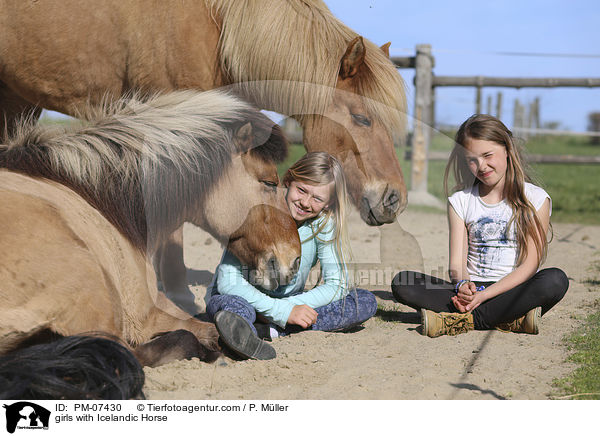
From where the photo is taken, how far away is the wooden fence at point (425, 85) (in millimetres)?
8820

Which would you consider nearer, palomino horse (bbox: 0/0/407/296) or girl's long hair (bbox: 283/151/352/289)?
girl's long hair (bbox: 283/151/352/289)

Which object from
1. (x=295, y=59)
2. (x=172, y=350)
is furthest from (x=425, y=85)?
(x=172, y=350)

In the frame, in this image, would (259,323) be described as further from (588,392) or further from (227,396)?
(588,392)

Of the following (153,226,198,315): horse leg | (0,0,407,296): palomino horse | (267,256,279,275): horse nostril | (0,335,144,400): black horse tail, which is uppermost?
(0,0,407,296): palomino horse

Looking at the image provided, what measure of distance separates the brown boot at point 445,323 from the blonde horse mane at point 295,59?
4.14 feet

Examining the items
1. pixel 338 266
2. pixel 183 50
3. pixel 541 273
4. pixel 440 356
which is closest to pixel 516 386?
pixel 440 356

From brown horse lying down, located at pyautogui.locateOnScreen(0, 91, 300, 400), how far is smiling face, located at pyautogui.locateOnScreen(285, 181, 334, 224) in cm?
27

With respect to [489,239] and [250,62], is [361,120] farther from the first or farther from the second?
[489,239]

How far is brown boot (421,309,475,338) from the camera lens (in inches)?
128

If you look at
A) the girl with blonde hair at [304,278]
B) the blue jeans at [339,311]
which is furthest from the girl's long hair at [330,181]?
the blue jeans at [339,311]

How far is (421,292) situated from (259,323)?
97 cm

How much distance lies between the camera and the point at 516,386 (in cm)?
246

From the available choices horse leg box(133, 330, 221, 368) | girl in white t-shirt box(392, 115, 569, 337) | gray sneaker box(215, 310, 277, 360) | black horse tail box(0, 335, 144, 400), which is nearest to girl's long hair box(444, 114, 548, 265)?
girl in white t-shirt box(392, 115, 569, 337)

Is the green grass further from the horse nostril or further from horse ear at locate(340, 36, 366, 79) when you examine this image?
horse ear at locate(340, 36, 366, 79)
